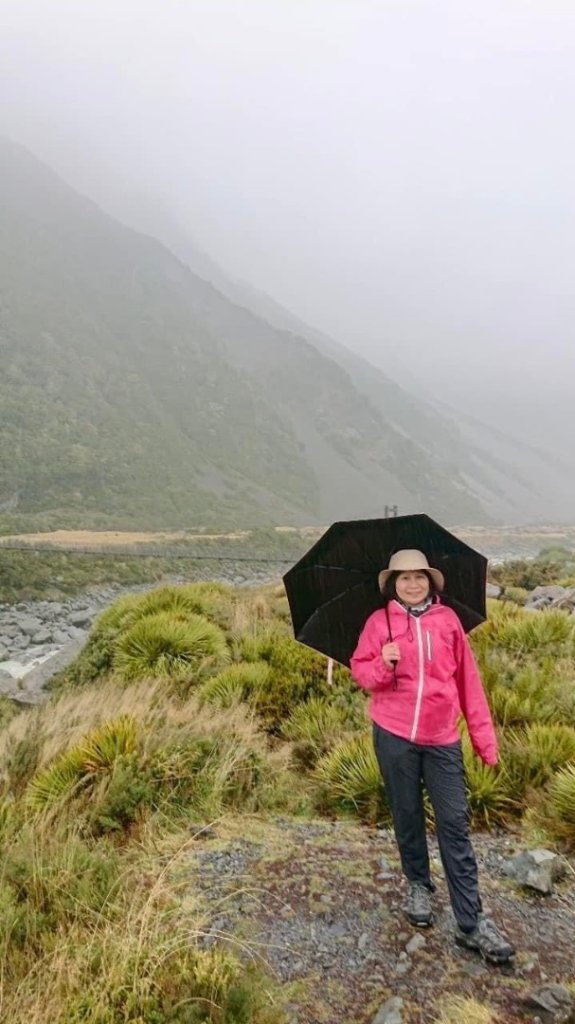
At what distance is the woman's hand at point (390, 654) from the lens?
2814 mm

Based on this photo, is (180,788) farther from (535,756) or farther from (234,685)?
(234,685)

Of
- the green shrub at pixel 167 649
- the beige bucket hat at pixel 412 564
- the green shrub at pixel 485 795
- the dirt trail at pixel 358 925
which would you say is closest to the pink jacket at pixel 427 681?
the beige bucket hat at pixel 412 564

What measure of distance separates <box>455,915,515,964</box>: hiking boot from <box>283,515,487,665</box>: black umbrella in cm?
137

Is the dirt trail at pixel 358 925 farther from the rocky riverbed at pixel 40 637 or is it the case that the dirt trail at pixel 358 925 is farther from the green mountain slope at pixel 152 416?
the green mountain slope at pixel 152 416

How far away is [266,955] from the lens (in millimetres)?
2588

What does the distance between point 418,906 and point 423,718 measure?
2.87ft

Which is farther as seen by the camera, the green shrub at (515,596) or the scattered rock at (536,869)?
the green shrub at (515,596)

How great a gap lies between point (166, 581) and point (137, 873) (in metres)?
33.8

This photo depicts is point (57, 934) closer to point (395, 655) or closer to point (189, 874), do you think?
point (189, 874)

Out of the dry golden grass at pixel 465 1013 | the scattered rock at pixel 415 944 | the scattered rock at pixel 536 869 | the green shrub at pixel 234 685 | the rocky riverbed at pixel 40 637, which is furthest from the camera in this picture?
the rocky riverbed at pixel 40 637

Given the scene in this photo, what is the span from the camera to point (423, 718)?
282 cm

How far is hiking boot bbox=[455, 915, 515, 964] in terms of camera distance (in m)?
2.48

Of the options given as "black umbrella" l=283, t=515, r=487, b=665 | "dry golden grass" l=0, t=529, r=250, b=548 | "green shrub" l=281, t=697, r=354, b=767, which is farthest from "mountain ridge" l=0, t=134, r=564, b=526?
"black umbrella" l=283, t=515, r=487, b=665

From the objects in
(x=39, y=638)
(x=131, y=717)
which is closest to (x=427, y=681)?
(x=131, y=717)
